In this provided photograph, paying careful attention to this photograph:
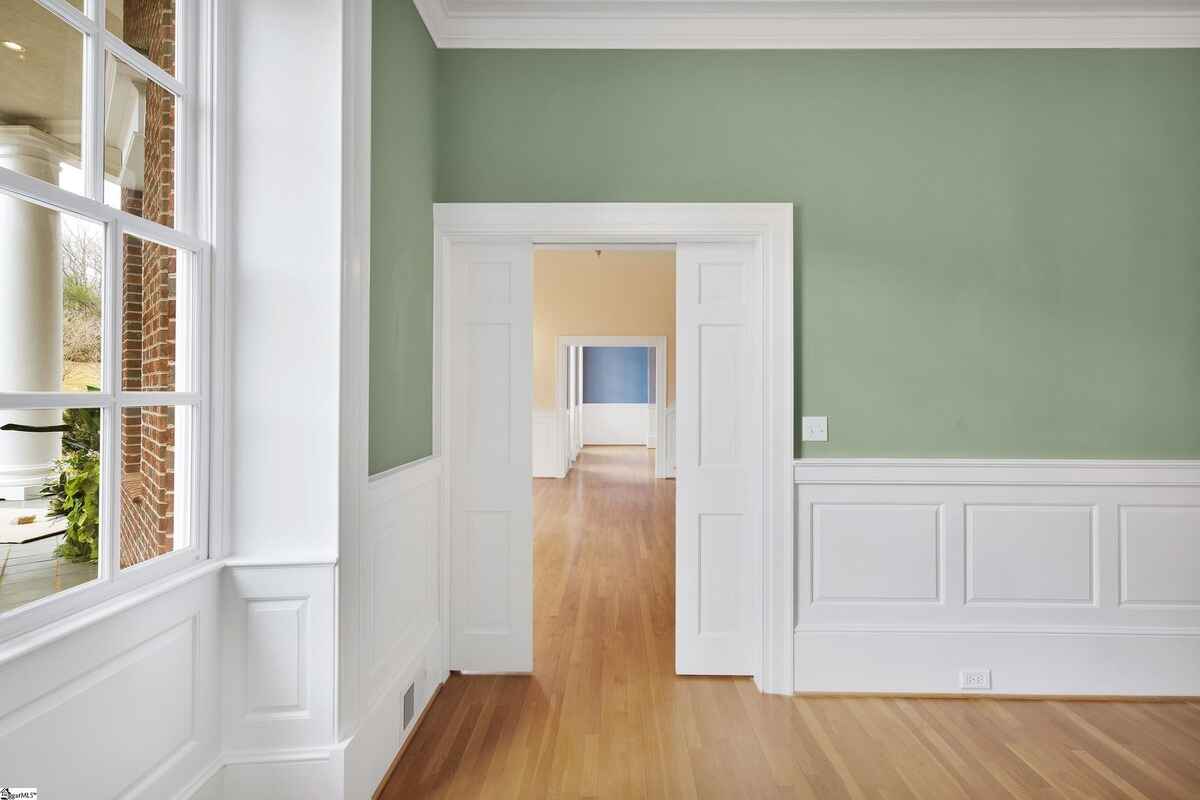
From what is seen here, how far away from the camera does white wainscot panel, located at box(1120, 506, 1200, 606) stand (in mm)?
2912

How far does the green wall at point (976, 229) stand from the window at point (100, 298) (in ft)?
4.51

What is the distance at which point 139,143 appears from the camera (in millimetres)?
1685

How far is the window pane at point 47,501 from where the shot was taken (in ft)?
4.19

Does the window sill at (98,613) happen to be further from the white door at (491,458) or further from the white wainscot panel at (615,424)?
the white wainscot panel at (615,424)

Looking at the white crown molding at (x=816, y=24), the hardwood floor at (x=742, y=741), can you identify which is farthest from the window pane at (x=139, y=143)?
the hardwood floor at (x=742, y=741)

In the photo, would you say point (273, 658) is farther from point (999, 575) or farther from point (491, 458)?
point (999, 575)

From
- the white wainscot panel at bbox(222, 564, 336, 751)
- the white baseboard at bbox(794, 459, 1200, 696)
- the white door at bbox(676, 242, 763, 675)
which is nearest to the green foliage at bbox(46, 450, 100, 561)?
the white wainscot panel at bbox(222, 564, 336, 751)

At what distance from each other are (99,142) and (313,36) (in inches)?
29.7

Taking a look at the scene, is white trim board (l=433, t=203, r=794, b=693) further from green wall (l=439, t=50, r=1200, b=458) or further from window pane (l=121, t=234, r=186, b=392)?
window pane (l=121, t=234, r=186, b=392)

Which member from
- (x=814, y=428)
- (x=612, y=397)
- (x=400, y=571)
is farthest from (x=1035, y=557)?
(x=612, y=397)

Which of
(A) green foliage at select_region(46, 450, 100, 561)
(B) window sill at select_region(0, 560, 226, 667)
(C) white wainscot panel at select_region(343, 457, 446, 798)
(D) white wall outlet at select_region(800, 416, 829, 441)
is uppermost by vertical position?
(D) white wall outlet at select_region(800, 416, 829, 441)

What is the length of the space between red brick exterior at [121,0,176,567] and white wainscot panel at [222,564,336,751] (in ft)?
0.98

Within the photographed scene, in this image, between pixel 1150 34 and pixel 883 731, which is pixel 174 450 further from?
pixel 1150 34

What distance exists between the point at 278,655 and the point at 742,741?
1.78 metres
